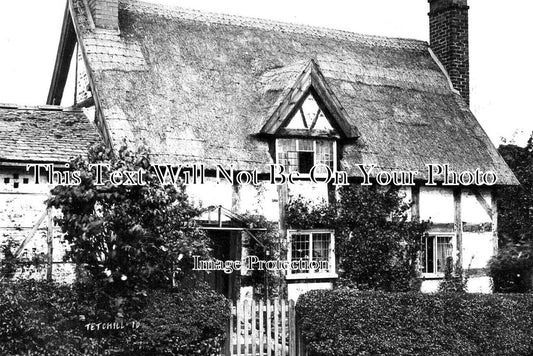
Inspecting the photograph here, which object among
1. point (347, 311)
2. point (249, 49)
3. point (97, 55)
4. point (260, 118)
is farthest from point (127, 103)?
point (347, 311)

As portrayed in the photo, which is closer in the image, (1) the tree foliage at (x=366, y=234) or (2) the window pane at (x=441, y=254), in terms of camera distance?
(1) the tree foliage at (x=366, y=234)

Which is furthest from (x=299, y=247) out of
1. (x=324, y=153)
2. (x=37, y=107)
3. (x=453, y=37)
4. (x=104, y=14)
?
(x=453, y=37)

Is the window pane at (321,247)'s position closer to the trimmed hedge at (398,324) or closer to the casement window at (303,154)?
the casement window at (303,154)

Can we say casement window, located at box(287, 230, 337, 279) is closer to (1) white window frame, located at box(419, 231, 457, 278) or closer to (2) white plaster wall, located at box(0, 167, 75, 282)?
(1) white window frame, located at box(419, 231, 457, 278)

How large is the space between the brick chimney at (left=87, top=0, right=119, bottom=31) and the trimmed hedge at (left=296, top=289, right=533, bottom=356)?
8.91 m

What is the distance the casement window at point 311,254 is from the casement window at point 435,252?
2843mm

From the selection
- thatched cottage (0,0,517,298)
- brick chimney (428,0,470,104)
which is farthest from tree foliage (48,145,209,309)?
brick chimney (428,0,470,104)

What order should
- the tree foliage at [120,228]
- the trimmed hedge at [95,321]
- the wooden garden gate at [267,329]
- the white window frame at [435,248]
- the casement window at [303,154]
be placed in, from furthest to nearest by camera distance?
the white window frame at [435,248] < the casement window at [303,154] < the wooden garden gate at [267,329] < the tree foliage at [120,228] < the trimmed hedge at [95,321]

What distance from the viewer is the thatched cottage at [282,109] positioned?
53.3 feet

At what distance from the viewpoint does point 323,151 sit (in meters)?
17.3

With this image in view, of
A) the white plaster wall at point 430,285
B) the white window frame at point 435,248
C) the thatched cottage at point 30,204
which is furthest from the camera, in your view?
the white window frame at point 435,248

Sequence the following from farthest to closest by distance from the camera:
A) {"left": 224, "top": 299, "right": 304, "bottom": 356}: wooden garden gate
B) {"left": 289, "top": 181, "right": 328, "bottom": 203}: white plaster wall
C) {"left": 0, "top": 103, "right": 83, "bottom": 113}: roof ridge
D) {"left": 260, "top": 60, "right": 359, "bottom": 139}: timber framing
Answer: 1. {"left": 289, "top": 181, "right": 328, "bottom": 203}: white plaster wall
2. {"left": 260, "top": 60, "right": 359, "bottom": 139}: timber framing
3. {"left": 0, "top": 103, "right": 83, "bottom": 113}: roof ridge
4. {"left": 224, "top": 299, "right": 304, "bottom": 356}: wooden garden gate

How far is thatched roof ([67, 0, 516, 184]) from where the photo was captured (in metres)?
16.2

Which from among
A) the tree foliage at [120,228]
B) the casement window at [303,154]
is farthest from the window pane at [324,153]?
the tree foliage at [120,228]
